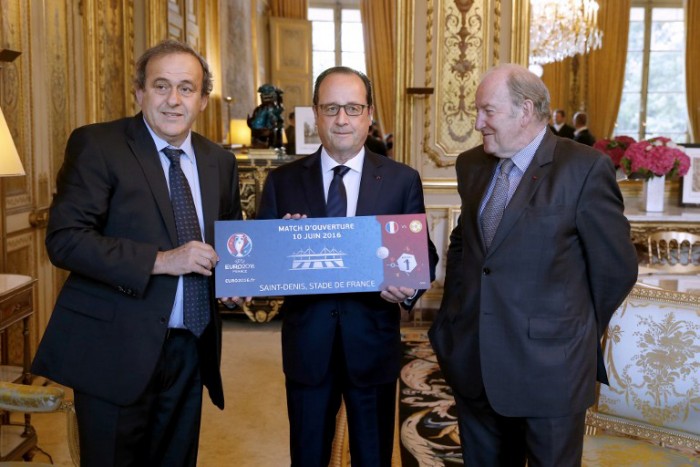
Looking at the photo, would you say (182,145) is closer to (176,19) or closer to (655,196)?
(655,196)

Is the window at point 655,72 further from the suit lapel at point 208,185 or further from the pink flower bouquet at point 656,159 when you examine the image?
the suit lapel at point 208,185

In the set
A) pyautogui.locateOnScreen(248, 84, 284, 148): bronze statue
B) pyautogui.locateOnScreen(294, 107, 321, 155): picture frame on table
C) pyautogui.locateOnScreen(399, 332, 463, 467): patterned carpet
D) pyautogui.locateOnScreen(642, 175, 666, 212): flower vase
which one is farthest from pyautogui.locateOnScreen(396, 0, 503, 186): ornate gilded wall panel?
pyautogui.locateOnScreen(399, 332, 463, 467): patterned carpet

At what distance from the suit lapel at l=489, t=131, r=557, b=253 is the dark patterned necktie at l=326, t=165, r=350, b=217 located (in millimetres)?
519

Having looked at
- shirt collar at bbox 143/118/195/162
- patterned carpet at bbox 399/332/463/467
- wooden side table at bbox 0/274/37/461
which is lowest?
patterned carpet at bbox 399/332/463/467

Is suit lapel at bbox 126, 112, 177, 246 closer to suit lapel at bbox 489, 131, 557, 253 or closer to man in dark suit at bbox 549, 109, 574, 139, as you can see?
suit lapel at bbox 489, 131, 557, 253

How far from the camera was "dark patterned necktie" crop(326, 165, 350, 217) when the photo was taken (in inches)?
88.8

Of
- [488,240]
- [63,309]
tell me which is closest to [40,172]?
[63,309]

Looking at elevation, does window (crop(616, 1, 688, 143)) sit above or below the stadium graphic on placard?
above

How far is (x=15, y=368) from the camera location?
366 centimetres

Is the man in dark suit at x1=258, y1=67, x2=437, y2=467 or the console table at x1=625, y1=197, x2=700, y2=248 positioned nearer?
the man in dark suit at x1=258, y1=67, x2=437, y2=467

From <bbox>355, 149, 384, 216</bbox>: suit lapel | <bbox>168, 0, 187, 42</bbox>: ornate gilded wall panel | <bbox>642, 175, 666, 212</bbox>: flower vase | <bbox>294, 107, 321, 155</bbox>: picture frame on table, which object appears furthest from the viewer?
<bbox>168, 0, 187, 42</bbox>: ornate gilded wall panel

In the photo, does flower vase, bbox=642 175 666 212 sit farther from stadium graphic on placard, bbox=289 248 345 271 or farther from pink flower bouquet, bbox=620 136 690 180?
stadium graphic on placard, bbox=289 248 345 271

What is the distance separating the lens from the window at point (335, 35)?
14.3m

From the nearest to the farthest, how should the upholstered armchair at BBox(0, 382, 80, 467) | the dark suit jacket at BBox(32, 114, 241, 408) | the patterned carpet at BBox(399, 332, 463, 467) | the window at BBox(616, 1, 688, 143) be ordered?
1. the dark suit jacket at BBox(32, 114, 241, 408)
2. the upholstered armchair at BBox(0, 382, 80, 467)
3. the patterned carpet at BBox(399, 332, 463, 467)
4. the window at BBox(616, 1, 688, 143)
